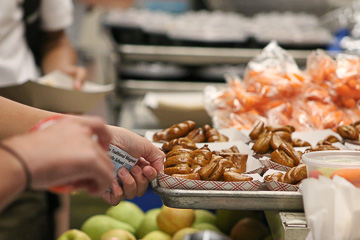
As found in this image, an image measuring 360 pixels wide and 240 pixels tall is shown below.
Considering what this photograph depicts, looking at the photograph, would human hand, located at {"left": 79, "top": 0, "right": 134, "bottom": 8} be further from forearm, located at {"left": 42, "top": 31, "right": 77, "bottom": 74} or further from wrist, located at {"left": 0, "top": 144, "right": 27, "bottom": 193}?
wrist, located at {"left": 0, "top": 144, "right": 27, "bottom": 193}

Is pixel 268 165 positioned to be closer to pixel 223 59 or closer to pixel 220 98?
pixel 220 98

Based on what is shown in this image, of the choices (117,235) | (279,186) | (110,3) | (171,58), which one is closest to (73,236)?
(117,235)

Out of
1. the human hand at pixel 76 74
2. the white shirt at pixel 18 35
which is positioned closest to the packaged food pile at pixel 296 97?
the human hand at pixel 76 74

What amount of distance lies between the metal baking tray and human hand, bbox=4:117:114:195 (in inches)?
12.8

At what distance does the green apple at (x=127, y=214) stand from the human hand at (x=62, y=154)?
3.01 feet

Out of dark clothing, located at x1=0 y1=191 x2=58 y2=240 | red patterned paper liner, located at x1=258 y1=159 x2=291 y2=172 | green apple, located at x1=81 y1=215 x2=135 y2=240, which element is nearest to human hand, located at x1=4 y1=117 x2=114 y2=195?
red patterned paper liner, located at x1=258 y1=159 x2=291 y2=172

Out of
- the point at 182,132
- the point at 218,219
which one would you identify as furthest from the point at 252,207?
the point at 218,219

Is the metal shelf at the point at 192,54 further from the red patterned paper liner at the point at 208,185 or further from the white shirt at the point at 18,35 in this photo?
the red patterned paper liner at the point at 208,185

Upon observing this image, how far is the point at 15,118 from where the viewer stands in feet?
3.55

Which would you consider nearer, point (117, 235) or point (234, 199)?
point (234, 199)

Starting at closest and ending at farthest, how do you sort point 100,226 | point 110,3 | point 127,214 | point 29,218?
1. point 100,226
2. point 127,214
3. point 29,218
4. point 110,3

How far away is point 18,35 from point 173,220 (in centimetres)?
159

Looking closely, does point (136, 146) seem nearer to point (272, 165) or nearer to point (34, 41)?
point (272, 165)

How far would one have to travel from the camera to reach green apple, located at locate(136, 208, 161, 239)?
149cm
